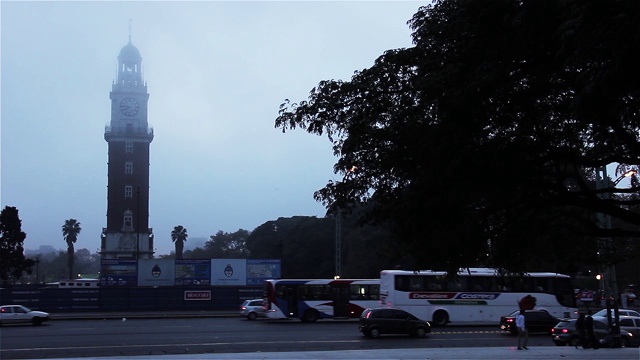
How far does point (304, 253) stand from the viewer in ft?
290

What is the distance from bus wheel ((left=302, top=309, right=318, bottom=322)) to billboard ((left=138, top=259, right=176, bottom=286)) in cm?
2594

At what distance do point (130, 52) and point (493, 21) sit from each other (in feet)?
333

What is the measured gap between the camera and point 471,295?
41312mm

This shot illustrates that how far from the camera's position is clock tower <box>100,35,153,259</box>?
93.0 m

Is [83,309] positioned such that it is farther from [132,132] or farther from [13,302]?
[132,132]

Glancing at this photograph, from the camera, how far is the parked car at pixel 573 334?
90.3 feet

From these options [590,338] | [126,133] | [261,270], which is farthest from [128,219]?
[590,338]

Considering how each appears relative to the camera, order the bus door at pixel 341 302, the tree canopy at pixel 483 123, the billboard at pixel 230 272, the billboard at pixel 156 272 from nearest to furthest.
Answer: the tree canopy at pixel 483 123
the bus door at pixel 341 302
the billboard at pixel 156 272
the billboard at pixel 230 272

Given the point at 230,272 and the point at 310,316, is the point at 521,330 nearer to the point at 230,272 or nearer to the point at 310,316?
the point at 310,316

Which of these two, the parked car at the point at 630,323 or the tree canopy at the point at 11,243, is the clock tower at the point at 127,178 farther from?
the parked car at the point at 630,323

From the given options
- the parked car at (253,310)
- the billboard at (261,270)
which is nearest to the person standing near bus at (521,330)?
the parked car at (253,310)

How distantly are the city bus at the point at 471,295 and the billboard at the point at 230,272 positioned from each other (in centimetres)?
2778

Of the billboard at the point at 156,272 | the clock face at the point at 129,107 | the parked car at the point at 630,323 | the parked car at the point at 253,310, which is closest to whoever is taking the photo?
the parked car at the point at 630,323

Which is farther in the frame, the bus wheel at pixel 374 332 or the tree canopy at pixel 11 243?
the tree canopy at pixel 11 243
